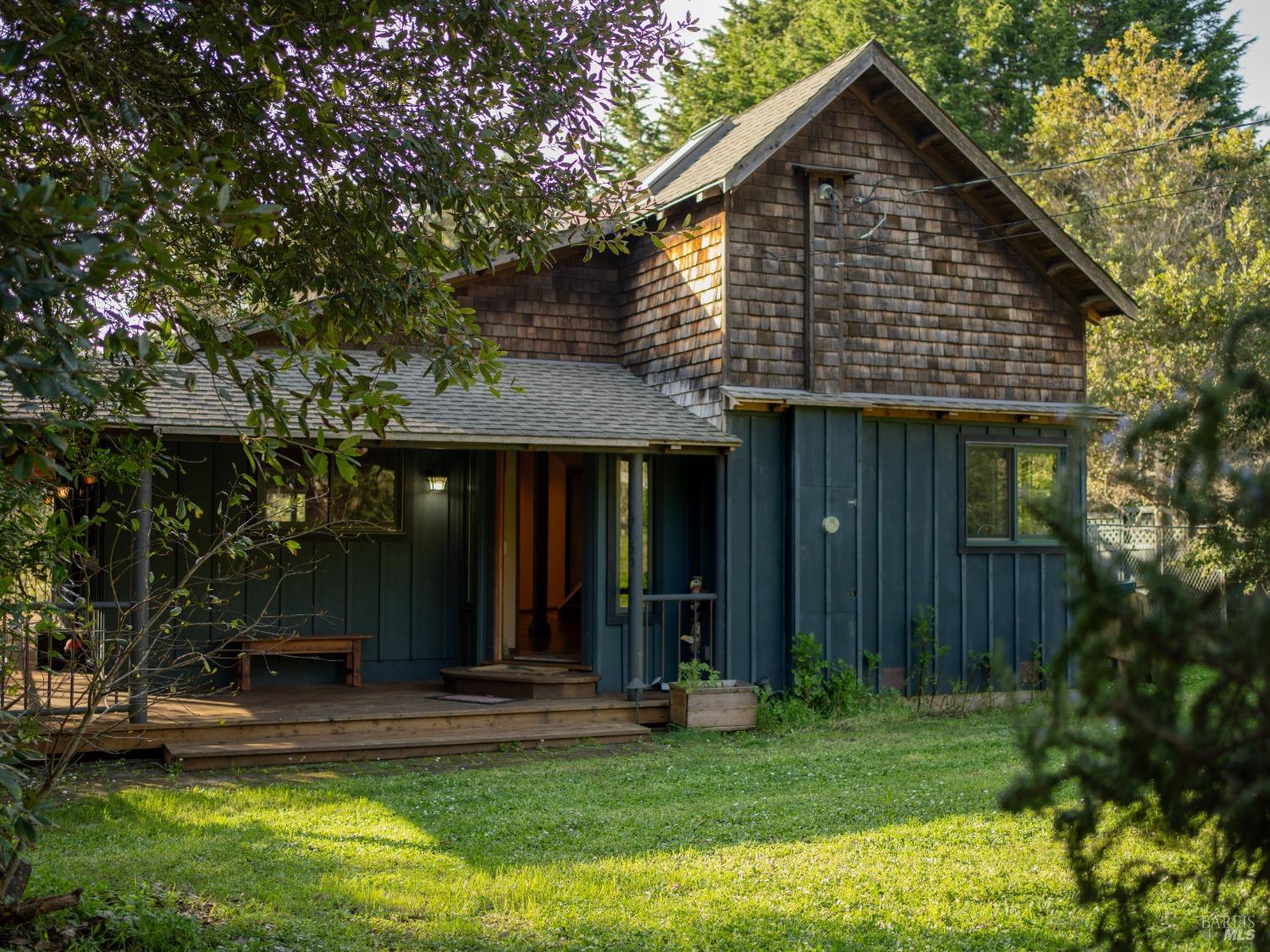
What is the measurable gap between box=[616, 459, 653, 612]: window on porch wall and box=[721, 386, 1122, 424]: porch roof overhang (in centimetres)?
122

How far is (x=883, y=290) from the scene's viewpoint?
1252 cm

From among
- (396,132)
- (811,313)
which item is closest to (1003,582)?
(811,313)

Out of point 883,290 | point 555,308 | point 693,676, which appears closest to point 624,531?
point 693,676

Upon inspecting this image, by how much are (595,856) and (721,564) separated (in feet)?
17.4

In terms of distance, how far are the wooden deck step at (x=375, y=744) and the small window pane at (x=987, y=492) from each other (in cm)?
455

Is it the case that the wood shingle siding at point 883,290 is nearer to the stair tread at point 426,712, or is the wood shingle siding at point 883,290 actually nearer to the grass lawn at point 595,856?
the stair tread at point 426,712

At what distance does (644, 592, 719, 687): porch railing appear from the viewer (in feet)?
38.1

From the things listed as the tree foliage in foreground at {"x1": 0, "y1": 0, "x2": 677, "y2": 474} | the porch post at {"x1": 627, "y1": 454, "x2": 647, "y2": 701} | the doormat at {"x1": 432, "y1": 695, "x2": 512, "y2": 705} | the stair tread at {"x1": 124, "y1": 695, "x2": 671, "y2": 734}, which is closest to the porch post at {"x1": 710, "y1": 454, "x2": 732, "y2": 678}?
the stair tread at {"x1": 124, "y1": 695, "x2": 671, "y2": 734}

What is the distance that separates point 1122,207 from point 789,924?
22.6 metres

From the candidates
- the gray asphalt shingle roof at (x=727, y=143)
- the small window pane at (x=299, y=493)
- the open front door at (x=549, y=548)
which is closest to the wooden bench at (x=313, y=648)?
the small window pane at (x=299, y=493)

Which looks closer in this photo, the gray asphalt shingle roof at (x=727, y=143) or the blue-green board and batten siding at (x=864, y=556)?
the blue-green board and batten siding at (x=864, y=556)

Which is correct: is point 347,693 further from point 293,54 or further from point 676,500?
point 293,54

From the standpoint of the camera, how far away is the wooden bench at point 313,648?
1112 cm

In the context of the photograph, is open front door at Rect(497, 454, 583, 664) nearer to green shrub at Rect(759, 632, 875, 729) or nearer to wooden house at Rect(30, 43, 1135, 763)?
wooden house at Rect(30, 43, 1135, 763)
